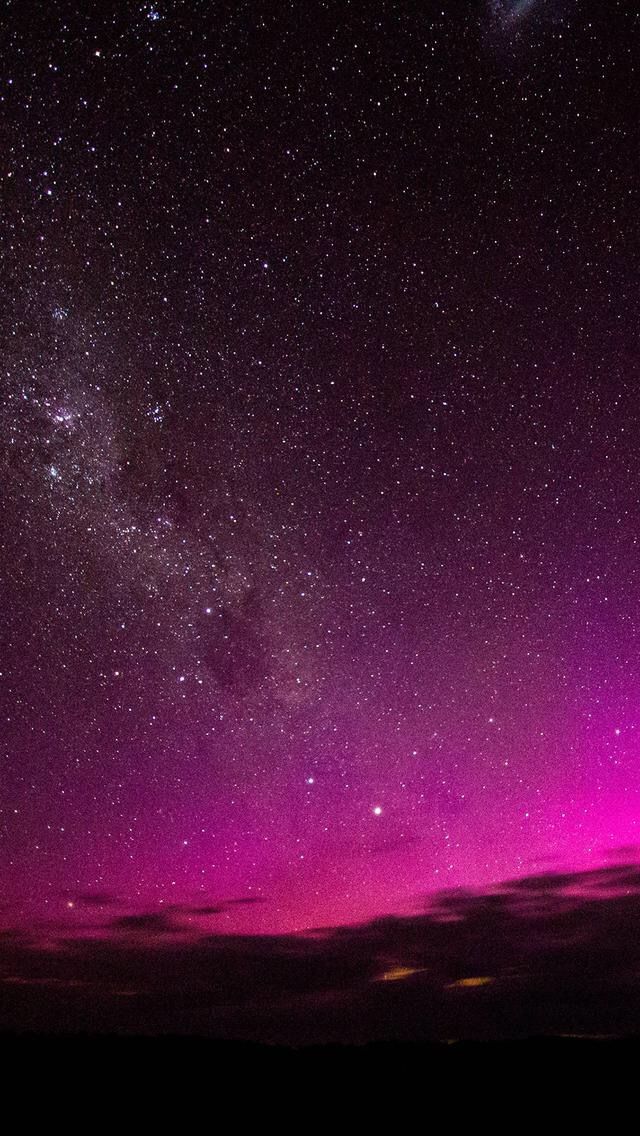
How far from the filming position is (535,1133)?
6.59 m

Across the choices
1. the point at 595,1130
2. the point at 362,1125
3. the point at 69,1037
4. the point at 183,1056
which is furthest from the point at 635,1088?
the point at 69,1037

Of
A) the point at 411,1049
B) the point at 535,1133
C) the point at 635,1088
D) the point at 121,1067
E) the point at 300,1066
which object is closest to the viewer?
the point at 535,1133

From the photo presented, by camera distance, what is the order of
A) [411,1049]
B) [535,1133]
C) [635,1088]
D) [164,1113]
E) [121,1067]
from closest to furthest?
[535,1133], [164,1113], [635,1088], [121,1067], [411,1049]

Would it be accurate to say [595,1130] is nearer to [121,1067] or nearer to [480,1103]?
[480,1103]

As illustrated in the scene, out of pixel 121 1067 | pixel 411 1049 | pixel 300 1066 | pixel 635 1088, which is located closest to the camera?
pixel 635 1088

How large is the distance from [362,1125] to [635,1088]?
2.88m

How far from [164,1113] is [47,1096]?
3.80ft

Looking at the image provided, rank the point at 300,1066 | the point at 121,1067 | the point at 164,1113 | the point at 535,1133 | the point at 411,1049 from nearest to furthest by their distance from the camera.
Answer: the point at 535,1133 → the point at 164,1113 → the point at 121,1067 → the point at 300,1066 → the point at 411,1049

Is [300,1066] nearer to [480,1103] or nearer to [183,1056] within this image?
[183,1056]

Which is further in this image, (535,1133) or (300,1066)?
(300,1066)

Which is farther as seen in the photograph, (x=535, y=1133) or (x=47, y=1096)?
(x=47, y=1096)

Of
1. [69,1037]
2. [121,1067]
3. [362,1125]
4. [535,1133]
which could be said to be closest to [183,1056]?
[121,1067]

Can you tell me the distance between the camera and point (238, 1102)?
7492 millimetres

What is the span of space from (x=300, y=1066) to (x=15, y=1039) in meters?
4.43
